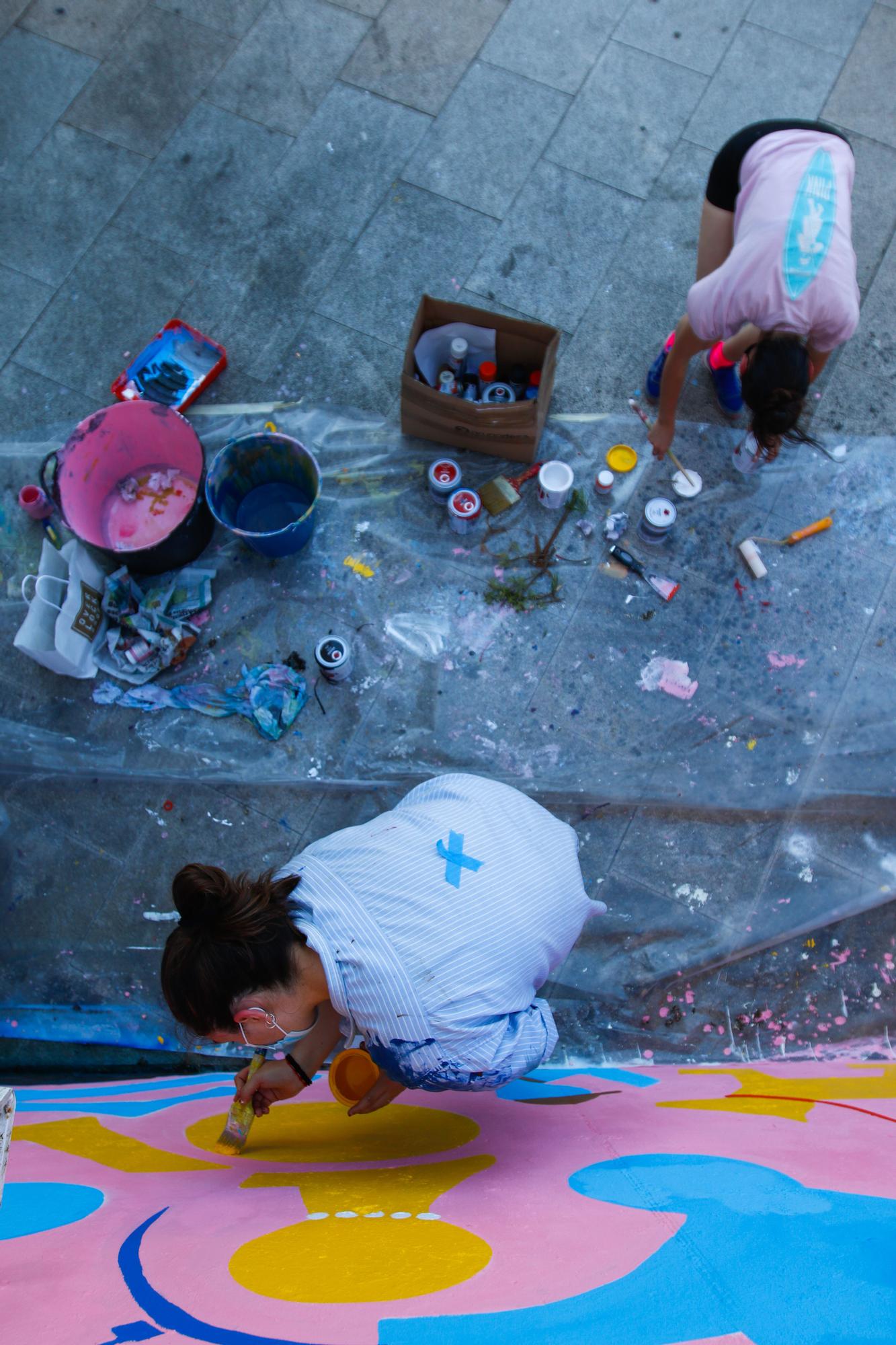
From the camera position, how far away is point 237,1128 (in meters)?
1.81

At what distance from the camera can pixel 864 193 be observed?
3.35 m

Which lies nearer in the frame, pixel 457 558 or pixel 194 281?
pixel 457 558

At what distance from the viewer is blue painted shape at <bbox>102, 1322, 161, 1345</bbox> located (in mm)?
839

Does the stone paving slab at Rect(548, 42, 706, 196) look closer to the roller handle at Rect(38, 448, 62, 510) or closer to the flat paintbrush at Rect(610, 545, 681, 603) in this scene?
the flat paintbrush at Rect(610, 545, 681, 603)

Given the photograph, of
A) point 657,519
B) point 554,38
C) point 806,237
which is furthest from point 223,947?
point 554,38

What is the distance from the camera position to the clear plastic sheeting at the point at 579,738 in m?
2.63

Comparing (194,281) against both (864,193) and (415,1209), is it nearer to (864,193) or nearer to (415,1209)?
(864,193)

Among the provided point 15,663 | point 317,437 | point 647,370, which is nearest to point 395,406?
point 317,437

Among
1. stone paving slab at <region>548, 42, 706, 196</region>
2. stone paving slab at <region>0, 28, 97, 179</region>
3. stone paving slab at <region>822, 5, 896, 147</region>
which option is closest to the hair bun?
stone paving slab at <region>548, 42, 706, 196</region>

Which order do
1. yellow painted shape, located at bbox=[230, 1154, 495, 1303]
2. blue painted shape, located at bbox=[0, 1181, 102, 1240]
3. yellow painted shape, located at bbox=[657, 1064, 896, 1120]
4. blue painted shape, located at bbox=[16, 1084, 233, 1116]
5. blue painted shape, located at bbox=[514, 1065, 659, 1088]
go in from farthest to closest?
blue painted shape, located at bbox=[514, 1065, 659, 1088]
blue painted shape, located at bbox=[16, 1084, 233, 1116]
yellow painted shape, located at bbox=[657, 1064, 896, 1120]
blue painted shape, located at bbox=[0, 1181, 102, 1240]
yellow painted shape, located at bbox=[230, 1154, 495, 1303]

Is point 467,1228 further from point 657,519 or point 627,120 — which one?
point 627,120

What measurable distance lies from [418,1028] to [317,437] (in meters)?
2.33

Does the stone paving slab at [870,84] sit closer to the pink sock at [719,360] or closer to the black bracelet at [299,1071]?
the pink sock at [719,360]

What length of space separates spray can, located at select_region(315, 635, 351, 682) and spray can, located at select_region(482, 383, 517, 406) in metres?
1.08
